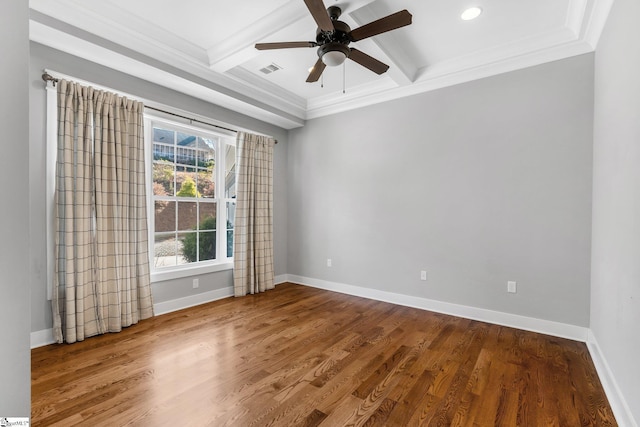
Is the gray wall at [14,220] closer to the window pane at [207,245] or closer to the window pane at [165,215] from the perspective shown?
the window pane at [165,215]

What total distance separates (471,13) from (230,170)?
342 cm

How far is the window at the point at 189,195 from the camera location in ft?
11.5

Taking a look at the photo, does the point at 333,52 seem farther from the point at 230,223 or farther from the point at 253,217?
the point at 230,223

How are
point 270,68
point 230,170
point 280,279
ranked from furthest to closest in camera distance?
point 280,279, point 230,170, point 270,68

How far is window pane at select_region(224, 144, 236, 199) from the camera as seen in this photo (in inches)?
168

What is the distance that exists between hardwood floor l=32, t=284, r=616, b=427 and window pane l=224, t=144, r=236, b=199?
1878 millimetres

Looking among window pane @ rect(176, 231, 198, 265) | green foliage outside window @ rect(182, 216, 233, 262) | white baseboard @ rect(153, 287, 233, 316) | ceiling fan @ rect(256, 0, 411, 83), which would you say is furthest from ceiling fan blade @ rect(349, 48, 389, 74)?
white baseboard @ rect(153, 287, 233, 316)

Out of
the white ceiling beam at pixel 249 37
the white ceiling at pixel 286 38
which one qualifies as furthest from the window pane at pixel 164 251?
the white ceiling beam at pixel 249 37

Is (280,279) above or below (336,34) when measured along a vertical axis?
below

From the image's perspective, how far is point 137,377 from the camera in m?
2.10

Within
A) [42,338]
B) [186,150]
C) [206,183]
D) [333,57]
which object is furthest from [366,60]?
[42,338]

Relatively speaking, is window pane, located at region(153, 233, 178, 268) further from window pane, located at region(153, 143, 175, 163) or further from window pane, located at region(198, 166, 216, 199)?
window pane, located at region(153, 143, 175, 163)

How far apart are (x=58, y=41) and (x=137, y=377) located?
289 cm

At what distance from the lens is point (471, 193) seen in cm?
334
